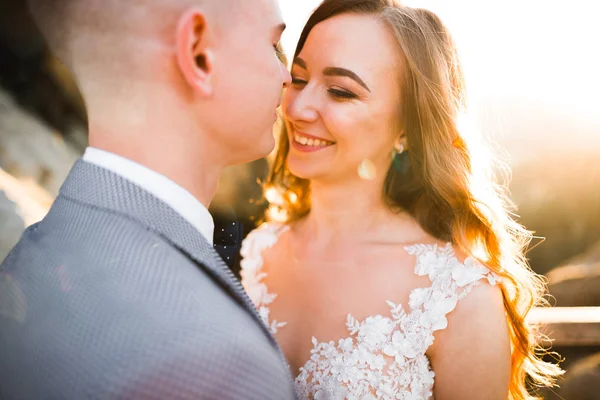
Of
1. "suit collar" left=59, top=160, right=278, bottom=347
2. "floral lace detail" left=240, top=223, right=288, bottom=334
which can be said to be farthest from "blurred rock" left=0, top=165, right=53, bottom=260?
"suit collar" left=59, top=160, right=278, bottom=347

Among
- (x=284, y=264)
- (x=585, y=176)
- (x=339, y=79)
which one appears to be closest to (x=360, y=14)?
(x=339, y=79)

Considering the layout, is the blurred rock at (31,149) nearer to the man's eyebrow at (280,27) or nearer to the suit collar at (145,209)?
the suit collar at (145,209)

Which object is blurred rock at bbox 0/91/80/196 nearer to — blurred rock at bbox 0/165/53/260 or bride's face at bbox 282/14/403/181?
blurred rock at bbox 0/165/53/260

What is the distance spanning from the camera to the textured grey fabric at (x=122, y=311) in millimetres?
864

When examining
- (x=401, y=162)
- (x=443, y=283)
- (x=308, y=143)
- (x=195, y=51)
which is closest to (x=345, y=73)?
(x=308, y=143)

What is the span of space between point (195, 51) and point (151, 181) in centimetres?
32

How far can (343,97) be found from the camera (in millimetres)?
2230

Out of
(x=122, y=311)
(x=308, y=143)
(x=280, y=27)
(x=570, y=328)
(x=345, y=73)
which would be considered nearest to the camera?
(x=122, y=311)

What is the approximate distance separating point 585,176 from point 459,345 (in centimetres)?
539

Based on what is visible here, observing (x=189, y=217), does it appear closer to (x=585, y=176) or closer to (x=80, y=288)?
(x=80, y=288)

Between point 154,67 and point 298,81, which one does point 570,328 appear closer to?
point 298,81

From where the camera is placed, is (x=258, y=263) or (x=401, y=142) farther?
(x=258, y=263)

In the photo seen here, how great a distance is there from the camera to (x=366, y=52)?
7.34 feet

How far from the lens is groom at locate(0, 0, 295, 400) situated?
88 cm
